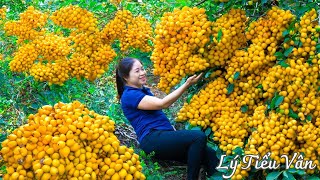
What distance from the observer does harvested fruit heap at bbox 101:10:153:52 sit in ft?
14.8

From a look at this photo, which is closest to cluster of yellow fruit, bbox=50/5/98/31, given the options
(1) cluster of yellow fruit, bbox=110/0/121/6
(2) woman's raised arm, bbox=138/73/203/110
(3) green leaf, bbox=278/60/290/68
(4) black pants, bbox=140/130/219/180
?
(1) cluster of yellow fruit, bbox=110/0/121/6

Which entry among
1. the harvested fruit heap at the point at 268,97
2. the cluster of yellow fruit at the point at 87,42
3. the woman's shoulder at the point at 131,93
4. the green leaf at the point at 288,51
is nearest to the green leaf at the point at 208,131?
the harvested fruit heap at the point at 268,97

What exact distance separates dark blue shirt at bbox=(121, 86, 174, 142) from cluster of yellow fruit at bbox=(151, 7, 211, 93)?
1.35 ft

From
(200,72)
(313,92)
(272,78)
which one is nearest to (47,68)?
(200,72)

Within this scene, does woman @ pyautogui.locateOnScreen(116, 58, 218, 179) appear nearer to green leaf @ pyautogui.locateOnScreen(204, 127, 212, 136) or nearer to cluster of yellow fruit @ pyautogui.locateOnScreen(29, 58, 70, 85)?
green leaf @ pyautogui.locateOnScreen(204, 127, 212, 136)

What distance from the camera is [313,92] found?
3393 mm

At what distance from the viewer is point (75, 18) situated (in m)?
4.32

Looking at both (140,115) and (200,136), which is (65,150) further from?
(140,115)

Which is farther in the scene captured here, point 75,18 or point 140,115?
point 75,18

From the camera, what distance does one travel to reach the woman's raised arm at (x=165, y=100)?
382 cm

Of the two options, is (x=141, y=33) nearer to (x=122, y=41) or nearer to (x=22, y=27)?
(x=122, y=41)

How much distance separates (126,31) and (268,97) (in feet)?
5.56

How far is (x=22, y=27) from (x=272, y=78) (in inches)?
114

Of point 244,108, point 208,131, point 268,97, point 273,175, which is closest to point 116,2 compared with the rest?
point 208,131
